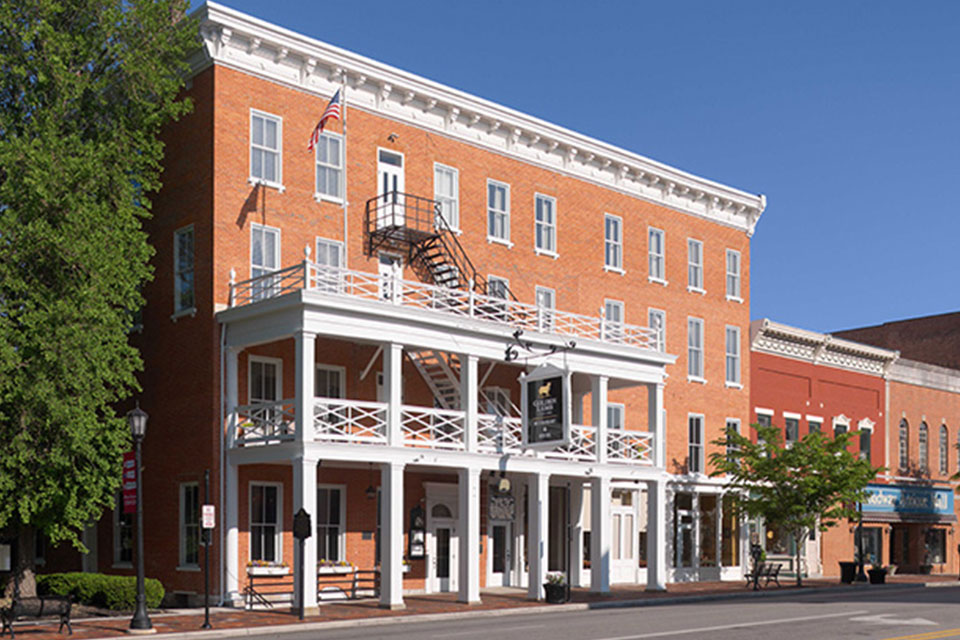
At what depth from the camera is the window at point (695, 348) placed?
144 ft

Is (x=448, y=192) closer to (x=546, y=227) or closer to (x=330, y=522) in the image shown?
(x=546, y=227)

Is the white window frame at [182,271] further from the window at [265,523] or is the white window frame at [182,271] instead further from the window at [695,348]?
the window at [695,348]

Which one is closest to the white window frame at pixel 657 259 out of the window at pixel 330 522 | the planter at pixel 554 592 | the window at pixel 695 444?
the window at pixel 695 444

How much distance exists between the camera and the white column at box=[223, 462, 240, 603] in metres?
28.6

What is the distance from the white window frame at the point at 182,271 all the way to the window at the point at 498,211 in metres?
9.84

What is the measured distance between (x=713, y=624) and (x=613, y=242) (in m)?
20.0

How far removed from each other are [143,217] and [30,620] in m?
12.0

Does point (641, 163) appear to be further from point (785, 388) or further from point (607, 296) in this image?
point (785, 388)

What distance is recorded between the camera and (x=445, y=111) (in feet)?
116

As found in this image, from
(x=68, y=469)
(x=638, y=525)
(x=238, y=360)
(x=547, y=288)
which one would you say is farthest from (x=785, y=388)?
(x=68, y=469)

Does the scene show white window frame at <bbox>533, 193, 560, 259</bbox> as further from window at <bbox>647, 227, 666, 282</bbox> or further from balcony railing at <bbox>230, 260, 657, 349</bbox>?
window at <bbox>647, 227, 666, 282</bbox>

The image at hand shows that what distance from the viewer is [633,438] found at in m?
39.7

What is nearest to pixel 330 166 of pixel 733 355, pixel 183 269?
pixel 183 269

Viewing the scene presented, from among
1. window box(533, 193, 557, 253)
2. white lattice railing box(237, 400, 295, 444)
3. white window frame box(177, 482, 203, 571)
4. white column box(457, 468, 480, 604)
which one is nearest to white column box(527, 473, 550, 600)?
white column box(457, 468, 480, 604)
